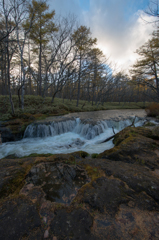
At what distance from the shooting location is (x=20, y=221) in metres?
1.43

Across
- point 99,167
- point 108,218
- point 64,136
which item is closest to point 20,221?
point 108,218

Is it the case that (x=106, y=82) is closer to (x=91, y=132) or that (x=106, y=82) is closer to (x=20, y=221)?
(x=91, y=132)

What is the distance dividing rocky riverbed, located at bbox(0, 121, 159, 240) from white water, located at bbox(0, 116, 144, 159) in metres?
3.50

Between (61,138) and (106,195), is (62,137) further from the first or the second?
(106,195)

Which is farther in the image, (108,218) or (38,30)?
(38,30)

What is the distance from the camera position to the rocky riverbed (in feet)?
4.37

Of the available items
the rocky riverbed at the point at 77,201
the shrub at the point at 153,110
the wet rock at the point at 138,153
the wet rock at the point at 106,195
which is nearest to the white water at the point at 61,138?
the wet rock at the point at 138,153

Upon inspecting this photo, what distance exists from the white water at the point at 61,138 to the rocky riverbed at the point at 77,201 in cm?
350

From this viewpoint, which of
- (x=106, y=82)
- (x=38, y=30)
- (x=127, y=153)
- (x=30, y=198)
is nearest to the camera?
(x=30, y=198)

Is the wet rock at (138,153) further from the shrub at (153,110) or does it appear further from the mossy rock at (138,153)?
the shrub at (153,110)

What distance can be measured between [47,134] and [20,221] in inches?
282

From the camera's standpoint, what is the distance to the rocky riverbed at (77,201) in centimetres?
133

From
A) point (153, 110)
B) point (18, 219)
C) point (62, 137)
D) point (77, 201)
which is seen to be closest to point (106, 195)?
point (77, 201)

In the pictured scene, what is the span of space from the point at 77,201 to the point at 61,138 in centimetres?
644
